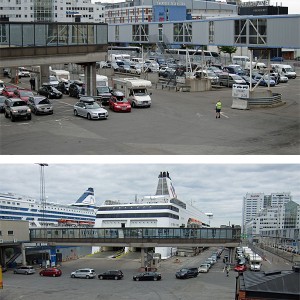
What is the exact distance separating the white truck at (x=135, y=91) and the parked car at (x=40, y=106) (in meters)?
2.53

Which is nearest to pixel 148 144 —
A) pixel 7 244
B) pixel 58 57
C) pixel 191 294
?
pixel 191 294

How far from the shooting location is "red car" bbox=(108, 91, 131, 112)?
1363cm

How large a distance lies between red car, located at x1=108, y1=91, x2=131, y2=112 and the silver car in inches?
42.8

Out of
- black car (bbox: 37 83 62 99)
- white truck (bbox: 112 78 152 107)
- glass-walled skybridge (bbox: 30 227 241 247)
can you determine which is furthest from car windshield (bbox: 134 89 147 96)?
glass-walled skybridge (bbox: 30 227 241 247)

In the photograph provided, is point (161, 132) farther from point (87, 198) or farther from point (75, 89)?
point (87, 198)

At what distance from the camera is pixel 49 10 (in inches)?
1506

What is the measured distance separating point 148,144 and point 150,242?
6.48 metres

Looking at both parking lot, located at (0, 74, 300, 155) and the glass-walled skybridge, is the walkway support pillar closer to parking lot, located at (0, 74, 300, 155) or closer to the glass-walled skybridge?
parking lot, located at (0, 74, 300, 155)

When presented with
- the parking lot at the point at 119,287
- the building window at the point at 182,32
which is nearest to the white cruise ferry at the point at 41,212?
the building window at the point at 182,32

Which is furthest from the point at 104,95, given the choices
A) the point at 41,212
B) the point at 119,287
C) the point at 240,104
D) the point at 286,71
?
the point at 41,212

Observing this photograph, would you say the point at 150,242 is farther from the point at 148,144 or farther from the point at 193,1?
the point at 193,1

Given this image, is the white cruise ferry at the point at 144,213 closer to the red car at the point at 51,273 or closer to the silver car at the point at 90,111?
the red car at the point at 51,273

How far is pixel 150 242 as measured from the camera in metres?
15.6

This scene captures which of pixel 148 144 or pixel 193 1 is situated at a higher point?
pixel 193 1
